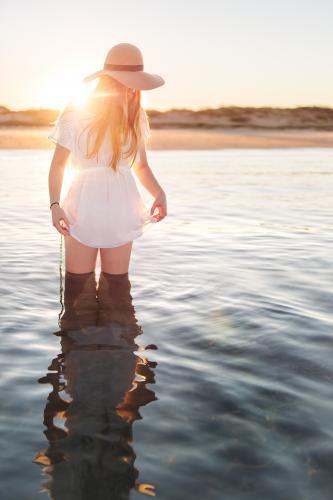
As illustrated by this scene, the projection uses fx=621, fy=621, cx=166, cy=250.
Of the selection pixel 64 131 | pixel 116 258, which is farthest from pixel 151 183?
pixel 64 131

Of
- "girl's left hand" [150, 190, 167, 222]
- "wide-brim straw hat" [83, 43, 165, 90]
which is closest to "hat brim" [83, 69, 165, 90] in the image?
"wide-brim straw hat" [83, 43, 165, 90]

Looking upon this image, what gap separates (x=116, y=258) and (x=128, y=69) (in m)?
1.57

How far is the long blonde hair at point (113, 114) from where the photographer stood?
15.1 feet

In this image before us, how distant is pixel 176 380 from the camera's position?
3891mm

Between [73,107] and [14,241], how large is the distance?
169 inches

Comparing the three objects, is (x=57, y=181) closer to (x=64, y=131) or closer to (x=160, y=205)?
(x=64, y=131)

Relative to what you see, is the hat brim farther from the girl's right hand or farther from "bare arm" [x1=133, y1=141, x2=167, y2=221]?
the girl's right hand

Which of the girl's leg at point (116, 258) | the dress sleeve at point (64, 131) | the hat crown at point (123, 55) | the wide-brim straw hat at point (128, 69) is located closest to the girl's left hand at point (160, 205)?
the girl's leg at point (116, 258)

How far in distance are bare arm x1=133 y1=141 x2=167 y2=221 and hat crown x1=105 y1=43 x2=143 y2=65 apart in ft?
2.38

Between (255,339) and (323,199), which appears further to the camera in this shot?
(323,199)

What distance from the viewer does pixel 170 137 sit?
4441 centimetres

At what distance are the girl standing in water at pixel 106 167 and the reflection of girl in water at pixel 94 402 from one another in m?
0.48

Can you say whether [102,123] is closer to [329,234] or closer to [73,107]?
[73,107]

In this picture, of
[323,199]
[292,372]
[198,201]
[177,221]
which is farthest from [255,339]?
[323,199]
